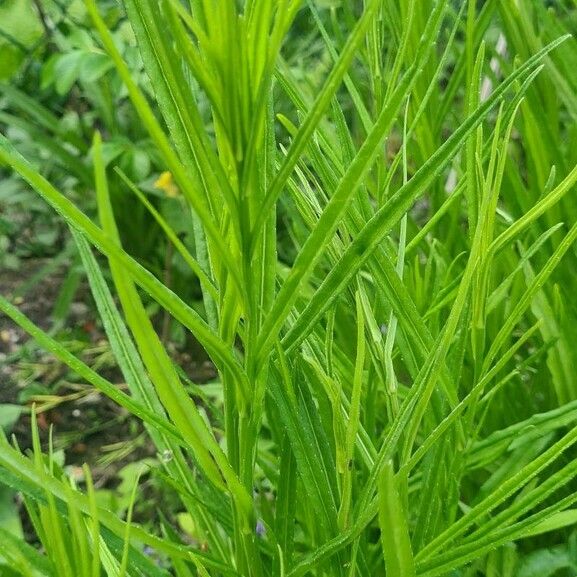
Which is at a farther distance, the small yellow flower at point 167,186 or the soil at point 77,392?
the small yellow flower at point 167,186

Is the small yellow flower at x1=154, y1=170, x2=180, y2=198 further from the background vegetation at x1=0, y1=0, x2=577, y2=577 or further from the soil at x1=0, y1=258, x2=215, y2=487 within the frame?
the background vegetation at x1=0, y1=0, x2=577, y2=577

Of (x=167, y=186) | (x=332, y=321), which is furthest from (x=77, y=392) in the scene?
(x=332, y=321)

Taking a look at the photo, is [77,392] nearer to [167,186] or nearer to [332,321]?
[167,186]

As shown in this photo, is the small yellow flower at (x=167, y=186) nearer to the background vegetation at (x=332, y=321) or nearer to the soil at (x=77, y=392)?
the soil at (x=77, y=392)

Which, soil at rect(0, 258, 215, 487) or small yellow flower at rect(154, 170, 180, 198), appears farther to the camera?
small yellow flower at rect(154, 170, 180, 198)

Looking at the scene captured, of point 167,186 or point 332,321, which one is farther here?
point 167,186


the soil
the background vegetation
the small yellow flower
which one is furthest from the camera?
the small yellow flower

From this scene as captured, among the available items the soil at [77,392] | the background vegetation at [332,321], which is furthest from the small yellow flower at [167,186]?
the background vegetation at [332,321]

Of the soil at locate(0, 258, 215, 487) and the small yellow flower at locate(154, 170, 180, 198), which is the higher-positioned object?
the small yellow flower at locate(154, 170, 180, 198)

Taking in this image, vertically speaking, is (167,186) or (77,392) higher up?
(167,186)

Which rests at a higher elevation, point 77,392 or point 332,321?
point 332,321

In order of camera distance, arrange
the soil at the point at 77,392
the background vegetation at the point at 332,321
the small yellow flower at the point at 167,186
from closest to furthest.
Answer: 1. the background vegetation at the point at 332,321
2. the soil at the point at 77,392
3. the small yellow flower at the point at 167,186

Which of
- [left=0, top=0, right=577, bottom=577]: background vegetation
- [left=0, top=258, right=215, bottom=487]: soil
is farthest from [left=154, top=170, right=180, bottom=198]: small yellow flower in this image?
[left=0, top=0, right=577, bottom=577]: background vegetation
